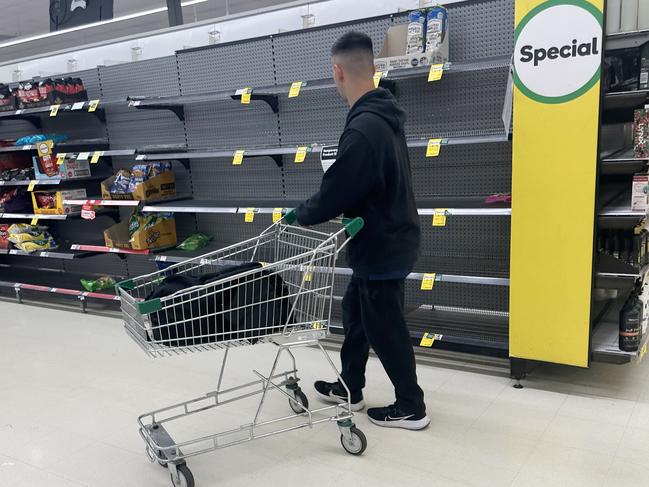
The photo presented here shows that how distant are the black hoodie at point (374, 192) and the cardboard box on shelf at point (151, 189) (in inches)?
104

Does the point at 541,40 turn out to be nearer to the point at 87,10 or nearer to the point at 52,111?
the point at 52,111

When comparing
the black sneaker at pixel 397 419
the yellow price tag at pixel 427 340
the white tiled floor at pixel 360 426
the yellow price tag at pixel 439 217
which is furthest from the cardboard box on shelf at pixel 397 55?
the black sneaker at pixel 397 419

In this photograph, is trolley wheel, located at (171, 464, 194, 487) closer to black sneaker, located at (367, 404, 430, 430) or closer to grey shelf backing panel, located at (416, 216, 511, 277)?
black sneaker, located at (367, 404, 430, 430)

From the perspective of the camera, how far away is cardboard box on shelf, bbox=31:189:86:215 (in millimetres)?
5172

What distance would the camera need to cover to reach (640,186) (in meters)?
2.71

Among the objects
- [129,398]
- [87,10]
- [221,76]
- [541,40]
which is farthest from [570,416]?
[87,10]

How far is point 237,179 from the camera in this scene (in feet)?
15.8

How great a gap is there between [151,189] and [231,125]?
2.87ft

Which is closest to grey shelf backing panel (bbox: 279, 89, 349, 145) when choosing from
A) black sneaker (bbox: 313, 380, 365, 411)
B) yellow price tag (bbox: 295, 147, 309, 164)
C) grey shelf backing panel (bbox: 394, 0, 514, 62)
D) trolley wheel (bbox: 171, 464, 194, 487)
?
yellow price tag (bbox: 295, 147, 309, 164)

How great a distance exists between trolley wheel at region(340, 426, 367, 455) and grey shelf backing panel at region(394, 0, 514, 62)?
2.44 meters

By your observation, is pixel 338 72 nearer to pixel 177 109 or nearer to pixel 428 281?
pixel 428 281

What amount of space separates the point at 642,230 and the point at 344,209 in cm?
171

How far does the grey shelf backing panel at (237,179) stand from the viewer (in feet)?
15.1

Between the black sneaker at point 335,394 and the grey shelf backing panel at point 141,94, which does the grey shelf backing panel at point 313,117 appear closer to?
the grey shelf backing panel at point 141,94
